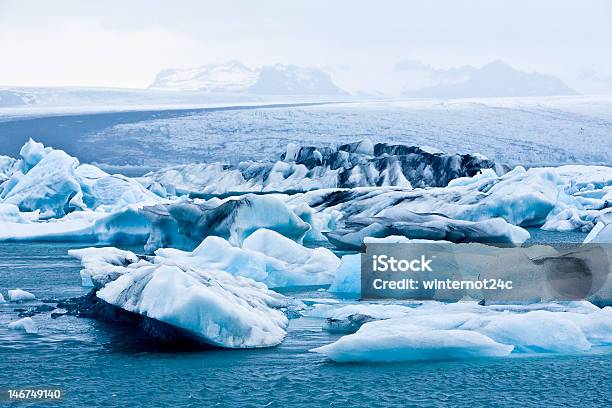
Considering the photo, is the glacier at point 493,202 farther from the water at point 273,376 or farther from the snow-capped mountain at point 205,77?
the snow-capped mountain at point 205,77

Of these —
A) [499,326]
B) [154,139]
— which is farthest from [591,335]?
[154,139]

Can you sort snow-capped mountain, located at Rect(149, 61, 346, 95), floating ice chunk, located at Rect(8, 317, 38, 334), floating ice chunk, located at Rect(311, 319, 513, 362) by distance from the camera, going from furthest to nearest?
snow-capped mountain, located at Rect(149, 61, 346, 95) → floating ice chunk, located at Rect(8, 317, 38, 334) → floating ice chunk, located at Rect(311, 319, 513, 362)

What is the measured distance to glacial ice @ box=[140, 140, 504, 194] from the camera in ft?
67.8

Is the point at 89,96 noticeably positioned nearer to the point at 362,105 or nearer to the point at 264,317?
the point at 362,105

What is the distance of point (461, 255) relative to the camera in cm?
881

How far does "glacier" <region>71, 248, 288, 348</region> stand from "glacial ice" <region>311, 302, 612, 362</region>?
55 centimetres

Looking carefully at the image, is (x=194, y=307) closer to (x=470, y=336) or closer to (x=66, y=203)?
(x=470, y=336)

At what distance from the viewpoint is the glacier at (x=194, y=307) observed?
5.92 m

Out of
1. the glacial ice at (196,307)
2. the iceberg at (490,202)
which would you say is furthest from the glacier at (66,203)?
the glacial ice at (196,307)

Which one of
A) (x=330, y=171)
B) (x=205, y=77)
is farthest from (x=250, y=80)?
(x=330, y=171)

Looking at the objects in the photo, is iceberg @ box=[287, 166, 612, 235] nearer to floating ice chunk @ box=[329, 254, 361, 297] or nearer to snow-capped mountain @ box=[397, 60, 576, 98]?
floating ice chunk @ box=[329, 254, 361, 297]

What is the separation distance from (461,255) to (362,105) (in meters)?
28.3

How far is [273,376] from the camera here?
17.5 feet

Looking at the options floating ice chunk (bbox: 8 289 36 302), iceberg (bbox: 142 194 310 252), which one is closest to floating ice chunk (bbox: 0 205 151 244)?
iceberg (bbox: 142 194 310 252)
